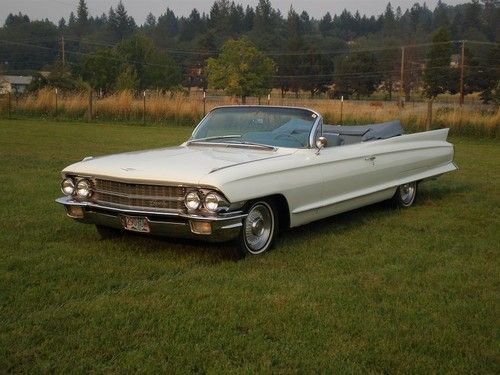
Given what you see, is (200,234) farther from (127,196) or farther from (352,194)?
(352,194)

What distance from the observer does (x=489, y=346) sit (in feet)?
12.8

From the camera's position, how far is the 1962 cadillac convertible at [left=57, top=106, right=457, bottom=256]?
5.42 meters

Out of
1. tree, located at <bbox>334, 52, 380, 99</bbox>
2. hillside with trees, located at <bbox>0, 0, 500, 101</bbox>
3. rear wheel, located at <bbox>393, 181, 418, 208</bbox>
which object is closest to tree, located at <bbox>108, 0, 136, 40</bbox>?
hillside with trees, located at <bbox>0, 0, 500, 101</bbox>

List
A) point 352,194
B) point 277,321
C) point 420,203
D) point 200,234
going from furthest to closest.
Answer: point 420,203 → point 352,194 → point 200,234 → point 277,321

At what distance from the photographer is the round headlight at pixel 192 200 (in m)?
5.38

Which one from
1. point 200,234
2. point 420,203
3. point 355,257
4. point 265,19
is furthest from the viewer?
point 265,19

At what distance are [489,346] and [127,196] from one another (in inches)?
120

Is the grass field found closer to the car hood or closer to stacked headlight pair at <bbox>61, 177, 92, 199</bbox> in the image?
stacked headlight pair at <bbox>61, 177, 92, 199</bbox>

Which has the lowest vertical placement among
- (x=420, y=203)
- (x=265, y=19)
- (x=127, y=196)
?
(x=420, y=203)

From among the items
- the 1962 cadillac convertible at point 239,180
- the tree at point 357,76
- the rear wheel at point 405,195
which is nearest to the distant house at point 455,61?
the tree at point 357,76

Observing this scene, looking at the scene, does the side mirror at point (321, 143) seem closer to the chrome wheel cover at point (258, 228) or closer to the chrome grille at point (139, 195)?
the chrome wheel cover at point (258, 228)

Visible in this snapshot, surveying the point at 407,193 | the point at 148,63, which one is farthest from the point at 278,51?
the point at 407,193

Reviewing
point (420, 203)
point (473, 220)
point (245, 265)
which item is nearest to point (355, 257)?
point (245, 265)

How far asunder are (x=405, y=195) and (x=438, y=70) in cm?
6051
